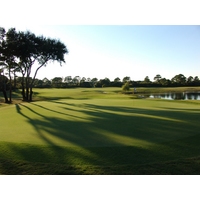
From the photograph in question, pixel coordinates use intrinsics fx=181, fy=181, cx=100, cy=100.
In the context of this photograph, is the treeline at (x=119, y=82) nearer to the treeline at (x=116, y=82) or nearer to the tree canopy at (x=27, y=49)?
the treeline at (x=116, y=82)

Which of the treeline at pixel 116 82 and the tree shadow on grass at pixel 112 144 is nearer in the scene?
the tree shadow on grass at pixel 112 144

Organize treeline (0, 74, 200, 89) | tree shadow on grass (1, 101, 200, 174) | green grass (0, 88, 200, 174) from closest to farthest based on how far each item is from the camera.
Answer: green grass (0, 88, 200, 174) → tree shadow on grass (1, 101, 200, 174) → treeline (0, 74, 200, 89)

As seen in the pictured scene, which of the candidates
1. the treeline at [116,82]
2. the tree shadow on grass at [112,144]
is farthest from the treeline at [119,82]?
the tree shadow on grass at [112,144]

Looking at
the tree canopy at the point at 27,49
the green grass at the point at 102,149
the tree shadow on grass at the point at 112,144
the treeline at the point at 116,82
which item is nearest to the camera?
the green grass at the point at 102,149

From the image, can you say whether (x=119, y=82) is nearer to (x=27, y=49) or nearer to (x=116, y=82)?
(x=116, y=82)

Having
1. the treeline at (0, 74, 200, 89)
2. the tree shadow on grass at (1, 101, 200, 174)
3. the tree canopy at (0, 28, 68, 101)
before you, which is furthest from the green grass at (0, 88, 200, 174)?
the treeline at (0, 74, 200, 89)

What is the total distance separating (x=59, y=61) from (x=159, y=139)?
23.0 metres

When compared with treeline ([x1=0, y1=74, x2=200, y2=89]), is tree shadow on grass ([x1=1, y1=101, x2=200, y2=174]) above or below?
below

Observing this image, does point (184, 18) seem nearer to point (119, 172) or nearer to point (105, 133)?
point (105, 133)

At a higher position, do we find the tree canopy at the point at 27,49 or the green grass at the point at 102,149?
the tree canopy at the point at 27,49

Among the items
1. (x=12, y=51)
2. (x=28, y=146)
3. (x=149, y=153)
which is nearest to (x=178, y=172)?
(x=149, y=153)

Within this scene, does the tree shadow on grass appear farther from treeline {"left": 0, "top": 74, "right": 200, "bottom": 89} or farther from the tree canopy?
treeline {"left": 0, "top": 74, "right": 200, "bottom": 89}

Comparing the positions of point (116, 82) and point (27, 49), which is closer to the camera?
point (27, 49)

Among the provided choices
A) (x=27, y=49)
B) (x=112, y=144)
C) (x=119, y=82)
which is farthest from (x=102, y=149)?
(x=119, y=82)
